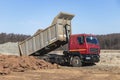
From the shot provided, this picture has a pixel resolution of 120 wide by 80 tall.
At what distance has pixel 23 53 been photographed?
101 feet

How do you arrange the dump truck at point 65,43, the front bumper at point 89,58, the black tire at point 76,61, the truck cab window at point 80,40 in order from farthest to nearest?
the black tire at point 76,61, the front bumper at point 89,58, the dump truck at point 65,43, the truck cab window at point 80,40

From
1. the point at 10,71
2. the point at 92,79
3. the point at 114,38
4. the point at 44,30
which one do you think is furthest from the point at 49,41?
the point at 114,38

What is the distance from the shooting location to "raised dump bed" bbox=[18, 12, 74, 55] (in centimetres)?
2900

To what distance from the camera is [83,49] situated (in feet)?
95.3

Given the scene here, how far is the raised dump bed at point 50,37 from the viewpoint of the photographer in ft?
95.1

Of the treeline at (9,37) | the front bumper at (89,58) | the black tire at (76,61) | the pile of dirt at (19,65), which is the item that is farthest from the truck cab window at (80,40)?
the treeline at (9,37)

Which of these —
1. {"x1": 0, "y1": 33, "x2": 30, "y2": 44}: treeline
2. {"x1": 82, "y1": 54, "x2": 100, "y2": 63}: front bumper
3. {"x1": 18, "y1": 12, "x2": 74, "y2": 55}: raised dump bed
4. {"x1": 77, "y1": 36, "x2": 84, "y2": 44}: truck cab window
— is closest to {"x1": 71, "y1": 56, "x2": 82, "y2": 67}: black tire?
{"x1": 82, "y1": 54, "x2": 100, "y2": 63}: front bumper

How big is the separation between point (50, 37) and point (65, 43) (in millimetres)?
1856

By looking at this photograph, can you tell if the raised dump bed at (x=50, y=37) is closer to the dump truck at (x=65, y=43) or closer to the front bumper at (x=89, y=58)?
the dump truck at (x=65, y=43)

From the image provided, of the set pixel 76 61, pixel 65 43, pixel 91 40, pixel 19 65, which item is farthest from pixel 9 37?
pixel 19 65

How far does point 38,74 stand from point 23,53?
9.93 meters

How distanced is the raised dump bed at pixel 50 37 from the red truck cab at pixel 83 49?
2.89ft

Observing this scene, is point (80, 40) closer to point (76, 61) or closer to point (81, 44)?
point (81, 44)

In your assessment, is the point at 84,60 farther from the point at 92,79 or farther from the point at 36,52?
Result: the point at 92,79
